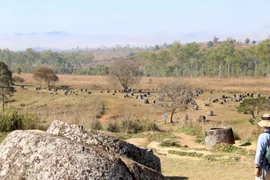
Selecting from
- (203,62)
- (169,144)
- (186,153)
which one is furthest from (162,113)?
(203,62)

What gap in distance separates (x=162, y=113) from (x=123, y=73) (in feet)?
101

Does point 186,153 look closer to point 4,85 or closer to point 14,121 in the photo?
point 14,121

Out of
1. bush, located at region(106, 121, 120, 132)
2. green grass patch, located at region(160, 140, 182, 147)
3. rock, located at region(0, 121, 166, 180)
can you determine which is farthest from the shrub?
A: rock, located at region(0, 121, 166, 180)

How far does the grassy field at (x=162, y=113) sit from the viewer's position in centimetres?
1338

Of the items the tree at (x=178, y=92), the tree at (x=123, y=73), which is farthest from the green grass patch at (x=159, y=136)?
the tree at (x=123, y=73)

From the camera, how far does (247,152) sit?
56.0 feet

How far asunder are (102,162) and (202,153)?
528 inches

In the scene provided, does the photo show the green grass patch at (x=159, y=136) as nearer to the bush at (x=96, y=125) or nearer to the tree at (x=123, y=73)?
the bush at (x=96, y=125)

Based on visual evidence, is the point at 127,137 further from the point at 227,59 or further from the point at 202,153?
the point at 227,59

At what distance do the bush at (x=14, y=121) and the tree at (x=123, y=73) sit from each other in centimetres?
5549

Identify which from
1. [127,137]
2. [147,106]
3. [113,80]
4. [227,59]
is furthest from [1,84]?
[227,59]

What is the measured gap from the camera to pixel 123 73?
74562mm

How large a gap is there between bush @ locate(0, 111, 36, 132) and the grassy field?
0.59 m

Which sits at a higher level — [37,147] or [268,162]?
[37,147]
